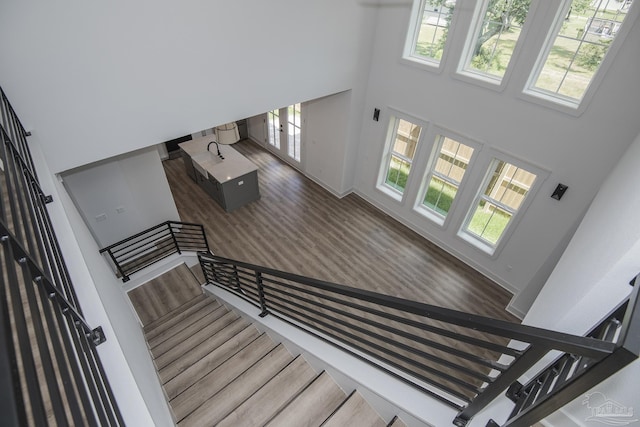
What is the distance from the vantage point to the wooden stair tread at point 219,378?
2.55m

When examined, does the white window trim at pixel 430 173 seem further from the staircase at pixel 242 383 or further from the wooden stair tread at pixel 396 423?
the wooden stair tread at pixel 396 423

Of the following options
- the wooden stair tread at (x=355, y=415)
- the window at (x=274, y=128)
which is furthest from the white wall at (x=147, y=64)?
the window at (x=274, y=128)

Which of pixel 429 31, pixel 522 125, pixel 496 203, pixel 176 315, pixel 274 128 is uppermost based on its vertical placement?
pixel 429 31

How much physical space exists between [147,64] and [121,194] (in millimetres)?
2620

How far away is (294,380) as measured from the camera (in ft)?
8.34

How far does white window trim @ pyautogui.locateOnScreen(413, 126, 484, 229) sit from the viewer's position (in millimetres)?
5077

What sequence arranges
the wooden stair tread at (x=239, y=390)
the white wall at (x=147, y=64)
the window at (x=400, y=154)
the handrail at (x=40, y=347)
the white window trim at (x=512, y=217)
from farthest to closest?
the window at (x=400, y=154)
the white window trim at (x=512, y=217)
the white wall at (x=147, y=64)
the wooden stair tread at (x=239, y=390)
the handrail at (x=40, y=347)

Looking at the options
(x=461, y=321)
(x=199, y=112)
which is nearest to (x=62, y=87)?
(x=199, y=112)

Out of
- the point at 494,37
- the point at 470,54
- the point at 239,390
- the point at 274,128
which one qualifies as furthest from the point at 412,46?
the point at 239,390

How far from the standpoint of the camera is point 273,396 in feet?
7.99

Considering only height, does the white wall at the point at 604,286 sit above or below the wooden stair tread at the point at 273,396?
above

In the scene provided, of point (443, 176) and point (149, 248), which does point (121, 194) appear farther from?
point (443, 176)

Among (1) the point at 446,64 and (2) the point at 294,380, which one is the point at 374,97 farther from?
(2) the point at 294,380

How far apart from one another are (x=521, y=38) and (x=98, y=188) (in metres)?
6.50
